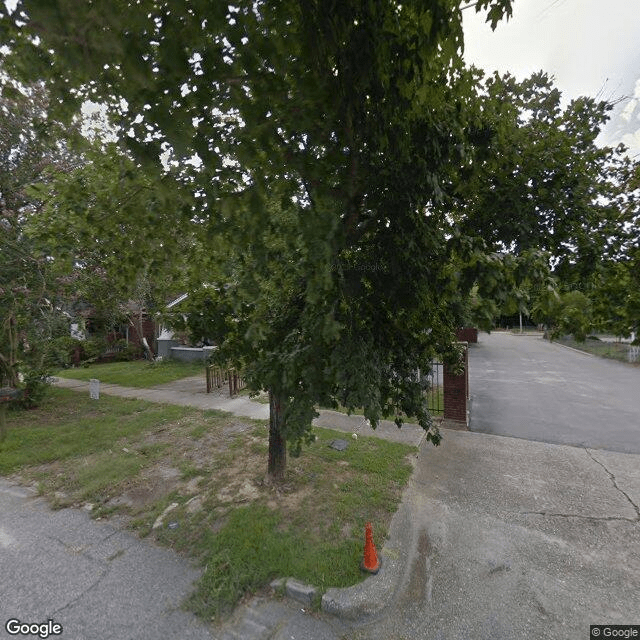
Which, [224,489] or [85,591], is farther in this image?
[224,489]

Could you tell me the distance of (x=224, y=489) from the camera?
4.73 metres

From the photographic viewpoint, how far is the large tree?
209 centimetres

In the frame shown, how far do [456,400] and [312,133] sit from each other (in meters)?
6.46

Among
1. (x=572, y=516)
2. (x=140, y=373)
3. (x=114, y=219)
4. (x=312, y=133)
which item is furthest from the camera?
→ (x=140, y=373)

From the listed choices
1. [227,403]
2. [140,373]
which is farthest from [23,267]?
[140,373]

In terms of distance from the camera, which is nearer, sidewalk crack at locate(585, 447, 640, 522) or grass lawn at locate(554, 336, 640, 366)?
sidewalk crack at locate(585, 447, 640, 522)

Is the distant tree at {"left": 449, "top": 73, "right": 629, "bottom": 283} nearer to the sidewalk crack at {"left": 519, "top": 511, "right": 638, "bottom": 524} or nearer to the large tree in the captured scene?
the large tree

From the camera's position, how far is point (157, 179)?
229 centimetres

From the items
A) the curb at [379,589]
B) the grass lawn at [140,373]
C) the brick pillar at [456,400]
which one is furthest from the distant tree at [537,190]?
the grass lawn at [140,373]

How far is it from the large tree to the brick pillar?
4454 millimetres

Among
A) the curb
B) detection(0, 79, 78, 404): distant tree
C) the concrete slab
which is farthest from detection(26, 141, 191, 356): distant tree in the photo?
detection(0, 79, 78, 404): distant tree

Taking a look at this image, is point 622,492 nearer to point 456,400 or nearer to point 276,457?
point 456,400

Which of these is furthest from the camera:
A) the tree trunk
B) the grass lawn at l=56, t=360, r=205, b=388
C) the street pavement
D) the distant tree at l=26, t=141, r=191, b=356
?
the grass lawn at l=56, t=360, r=205, b=388

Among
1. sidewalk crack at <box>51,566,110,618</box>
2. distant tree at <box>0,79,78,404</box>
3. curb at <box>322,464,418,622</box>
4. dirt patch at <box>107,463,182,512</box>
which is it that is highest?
distant tree at <box>0,79,78,404</box>
